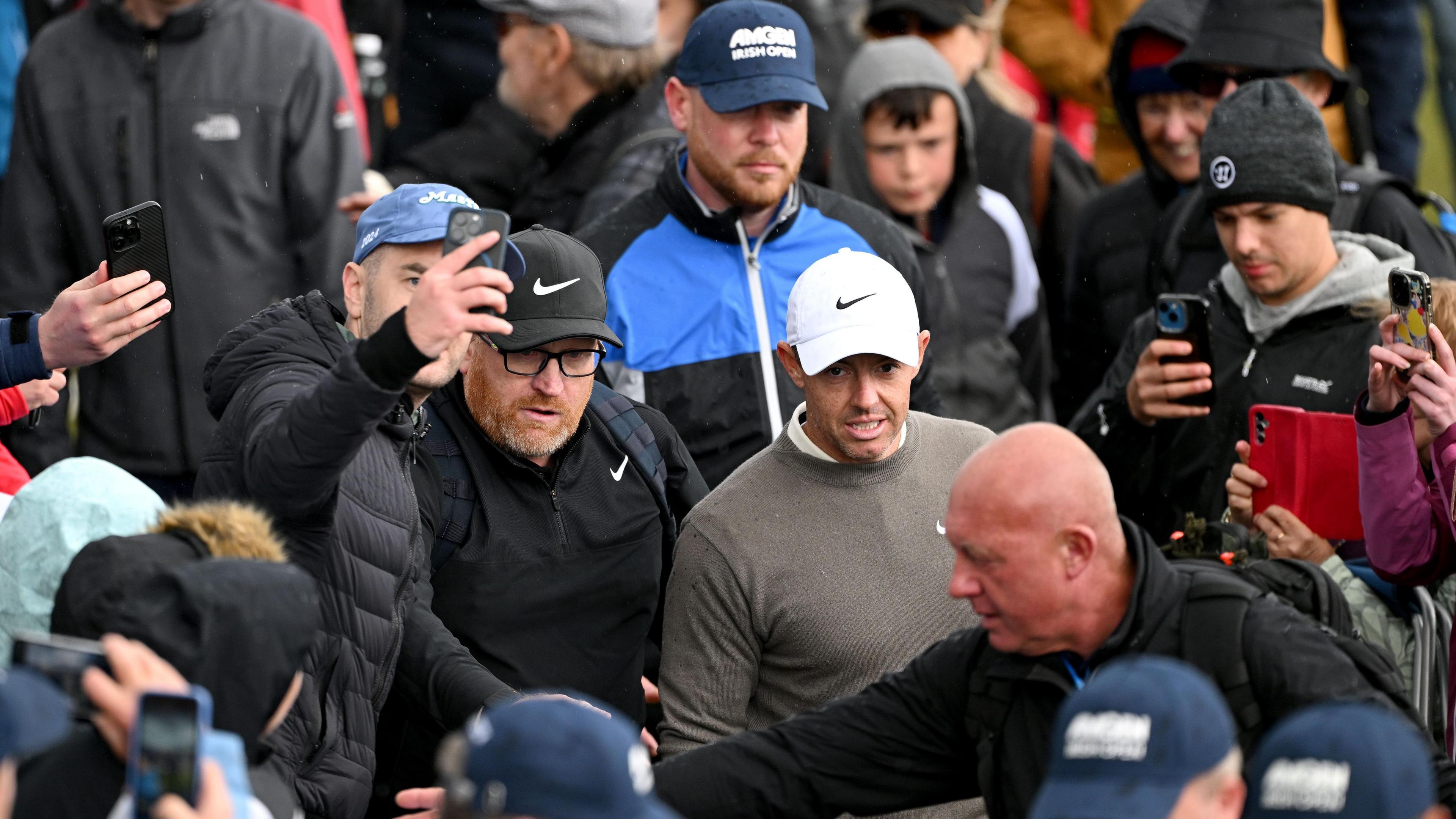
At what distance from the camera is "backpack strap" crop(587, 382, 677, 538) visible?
5312mm

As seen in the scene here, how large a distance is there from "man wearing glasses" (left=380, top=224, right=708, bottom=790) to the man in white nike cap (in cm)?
19

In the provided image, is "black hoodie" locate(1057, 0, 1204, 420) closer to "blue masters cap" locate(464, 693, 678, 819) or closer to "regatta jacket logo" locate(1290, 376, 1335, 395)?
"regatta jacket logo" locate(1290, 376, 1335, 395)

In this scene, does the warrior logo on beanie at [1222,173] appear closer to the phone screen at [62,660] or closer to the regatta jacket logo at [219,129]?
the regatta jacket logo at [219,129]

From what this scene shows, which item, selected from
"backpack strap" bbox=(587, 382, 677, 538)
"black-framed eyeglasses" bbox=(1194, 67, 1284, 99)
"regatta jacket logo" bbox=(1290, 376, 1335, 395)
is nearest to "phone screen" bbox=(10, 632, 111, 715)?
"backpack strap" bbox=(587, 382, 677, 538)

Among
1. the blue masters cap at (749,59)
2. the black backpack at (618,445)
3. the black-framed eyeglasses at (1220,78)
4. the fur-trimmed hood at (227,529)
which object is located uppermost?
the blue masters cap at (749,59)

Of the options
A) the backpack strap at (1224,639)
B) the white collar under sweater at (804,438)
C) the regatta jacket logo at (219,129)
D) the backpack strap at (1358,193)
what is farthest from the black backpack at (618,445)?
the backpack strap at (1358,193)

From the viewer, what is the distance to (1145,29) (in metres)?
8.06

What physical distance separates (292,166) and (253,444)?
301cm

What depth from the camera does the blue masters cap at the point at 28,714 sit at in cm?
289

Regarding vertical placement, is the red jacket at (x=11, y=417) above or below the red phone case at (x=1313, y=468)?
above

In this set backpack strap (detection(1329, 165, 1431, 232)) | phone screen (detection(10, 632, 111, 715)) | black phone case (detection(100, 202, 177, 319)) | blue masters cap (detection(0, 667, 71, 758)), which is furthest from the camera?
backpack strap (detection(1329, 165, 1431, 232))

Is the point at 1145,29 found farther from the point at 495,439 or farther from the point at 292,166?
the point at 495,439

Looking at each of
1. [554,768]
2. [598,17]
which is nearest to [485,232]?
[554,768]

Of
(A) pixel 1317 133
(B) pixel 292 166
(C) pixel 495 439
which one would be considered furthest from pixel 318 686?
(A) pixel 1317 133
